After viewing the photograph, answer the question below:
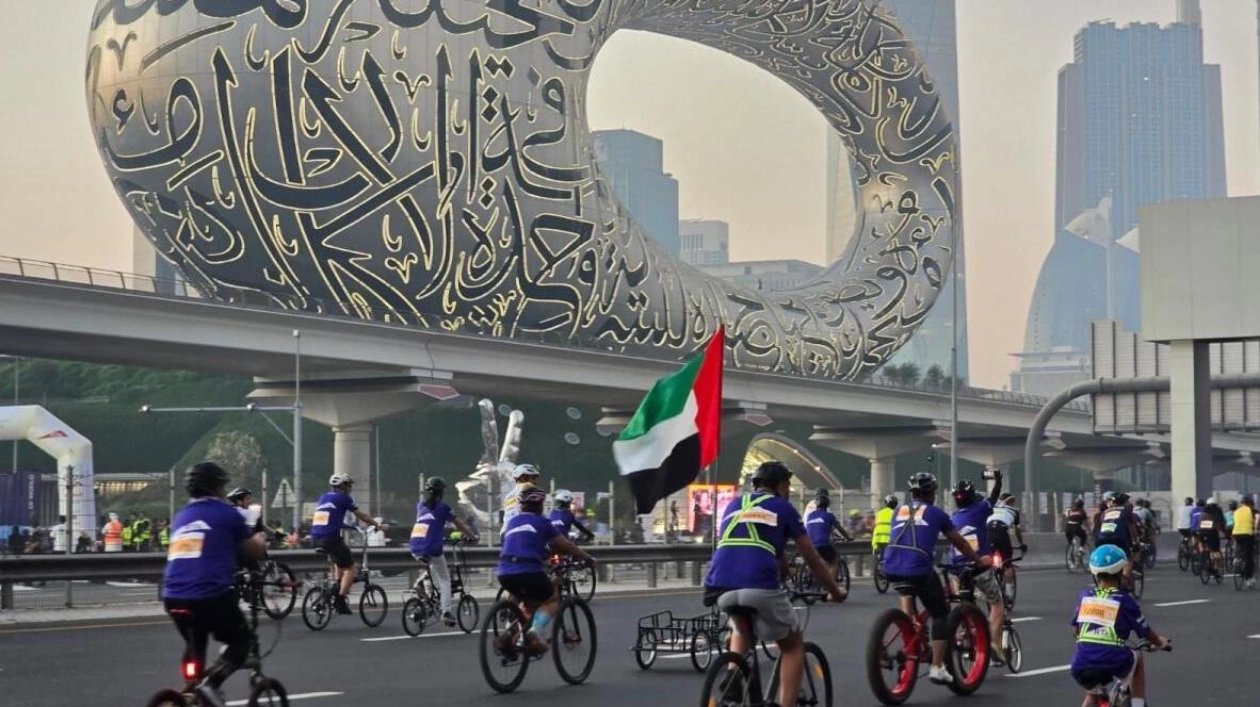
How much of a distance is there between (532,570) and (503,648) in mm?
671

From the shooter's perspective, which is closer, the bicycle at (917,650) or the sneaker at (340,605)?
the bicycle at (917,650)

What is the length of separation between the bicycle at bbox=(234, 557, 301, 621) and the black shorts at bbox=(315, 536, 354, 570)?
1.54ft

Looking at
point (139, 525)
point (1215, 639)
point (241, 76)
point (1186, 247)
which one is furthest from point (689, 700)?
point (241, 76)

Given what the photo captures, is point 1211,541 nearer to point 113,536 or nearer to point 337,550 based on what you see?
point 337,550

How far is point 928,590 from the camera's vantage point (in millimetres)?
14172

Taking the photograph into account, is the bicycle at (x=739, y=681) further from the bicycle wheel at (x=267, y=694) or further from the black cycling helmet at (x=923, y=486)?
the black cycling helmet at (x=923, y=486)

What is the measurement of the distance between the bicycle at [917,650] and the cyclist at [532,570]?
8.37ft

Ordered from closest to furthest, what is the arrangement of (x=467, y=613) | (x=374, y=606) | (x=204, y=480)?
(x=204, y=480), (x=467, y=613), (x=374, y=606)

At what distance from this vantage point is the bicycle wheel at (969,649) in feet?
48.2

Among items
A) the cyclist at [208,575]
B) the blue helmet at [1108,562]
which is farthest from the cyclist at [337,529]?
the blue helmet at [1108,562]

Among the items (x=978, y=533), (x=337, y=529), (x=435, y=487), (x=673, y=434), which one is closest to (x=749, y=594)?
(x=673, y=434)

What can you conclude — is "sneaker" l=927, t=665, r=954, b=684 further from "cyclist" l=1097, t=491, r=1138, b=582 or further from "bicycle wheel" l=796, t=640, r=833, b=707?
"cyclist" l=1097, t=491, r=1138, b=582

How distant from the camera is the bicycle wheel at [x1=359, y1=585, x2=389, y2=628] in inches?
883

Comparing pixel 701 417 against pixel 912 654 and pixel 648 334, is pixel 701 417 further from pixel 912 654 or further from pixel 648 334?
pixel 648 334
